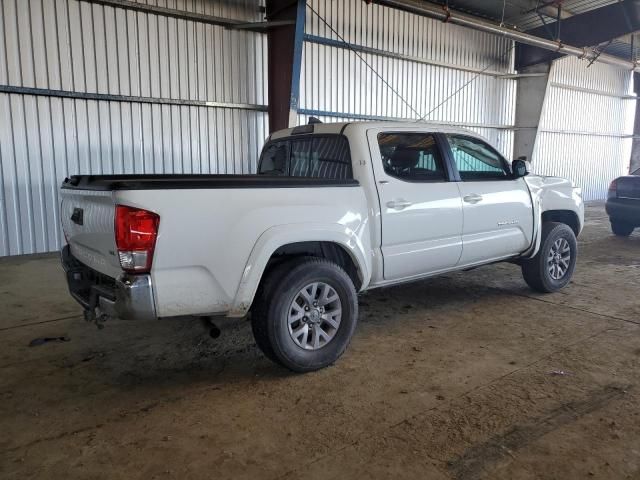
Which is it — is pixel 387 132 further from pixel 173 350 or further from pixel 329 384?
pixel 173 350

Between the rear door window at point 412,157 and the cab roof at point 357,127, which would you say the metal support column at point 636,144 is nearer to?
the cab roof at point 357,127

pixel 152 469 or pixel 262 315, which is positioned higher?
pixel 262 315

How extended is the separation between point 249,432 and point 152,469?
0.55 metres

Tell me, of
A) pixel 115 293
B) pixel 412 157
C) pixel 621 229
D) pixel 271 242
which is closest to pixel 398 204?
pixel 412 157

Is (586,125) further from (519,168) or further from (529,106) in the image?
(519,168)

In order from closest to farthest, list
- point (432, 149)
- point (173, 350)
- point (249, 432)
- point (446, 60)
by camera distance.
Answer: point (249, 432) → point (173, 350) → point (432, 149) → point (446, 60)

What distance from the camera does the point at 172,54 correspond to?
340 inches

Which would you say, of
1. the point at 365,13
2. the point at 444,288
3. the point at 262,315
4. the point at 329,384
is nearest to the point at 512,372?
the point at 329,384

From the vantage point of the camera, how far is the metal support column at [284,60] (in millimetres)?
8828

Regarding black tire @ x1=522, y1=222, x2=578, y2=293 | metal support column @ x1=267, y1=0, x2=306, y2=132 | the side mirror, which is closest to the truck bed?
the side mirror

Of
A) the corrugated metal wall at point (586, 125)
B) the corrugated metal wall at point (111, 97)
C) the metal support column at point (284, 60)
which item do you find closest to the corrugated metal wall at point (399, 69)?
the metal support column at point (284, 60)

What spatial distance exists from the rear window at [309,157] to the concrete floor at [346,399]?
1.46m

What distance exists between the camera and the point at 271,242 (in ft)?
10.4

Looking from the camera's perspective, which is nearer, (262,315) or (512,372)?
(262,315)
